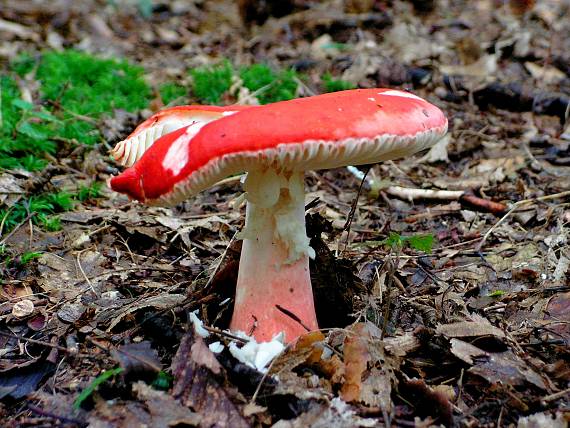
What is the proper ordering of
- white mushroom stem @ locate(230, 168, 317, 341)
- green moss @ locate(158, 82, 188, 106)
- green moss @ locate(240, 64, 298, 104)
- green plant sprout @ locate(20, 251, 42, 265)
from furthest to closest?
1. green moss @ locate(158, 82, 188, 106)
2. green moss @ locate(240, 64, 298, 104)
3. green plant sprout @ locate(20, 251, 42, 265)
4. white mushroom stem @ locate(230, 168, 317, 341)

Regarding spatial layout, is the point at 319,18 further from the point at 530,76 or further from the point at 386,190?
the point at 386,190

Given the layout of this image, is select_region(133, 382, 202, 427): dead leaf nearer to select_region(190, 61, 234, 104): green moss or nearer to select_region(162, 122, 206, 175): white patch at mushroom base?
select_region(162, 122, 206, 175): white patch at mushroom base

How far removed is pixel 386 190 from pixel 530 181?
1.18m

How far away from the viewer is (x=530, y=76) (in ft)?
22.6

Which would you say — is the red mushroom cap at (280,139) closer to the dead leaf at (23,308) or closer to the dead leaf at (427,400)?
the dead leaf at (427,400)

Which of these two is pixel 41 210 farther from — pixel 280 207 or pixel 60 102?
pixel 280 207

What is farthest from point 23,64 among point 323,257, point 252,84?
point 323,257

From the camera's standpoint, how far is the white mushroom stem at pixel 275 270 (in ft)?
8.15

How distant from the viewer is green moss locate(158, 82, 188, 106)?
617 centimetres

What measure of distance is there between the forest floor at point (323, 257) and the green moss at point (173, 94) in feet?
0.14

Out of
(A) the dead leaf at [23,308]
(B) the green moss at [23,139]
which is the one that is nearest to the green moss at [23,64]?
(B) the green moss at [23,139]

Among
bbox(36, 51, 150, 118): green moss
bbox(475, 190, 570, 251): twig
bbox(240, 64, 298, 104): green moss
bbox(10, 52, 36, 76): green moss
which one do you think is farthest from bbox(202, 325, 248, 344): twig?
bbox(10, 52, 36, 76): green moss

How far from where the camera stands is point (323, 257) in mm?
2918

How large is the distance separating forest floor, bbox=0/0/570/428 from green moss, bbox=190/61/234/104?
2cm
